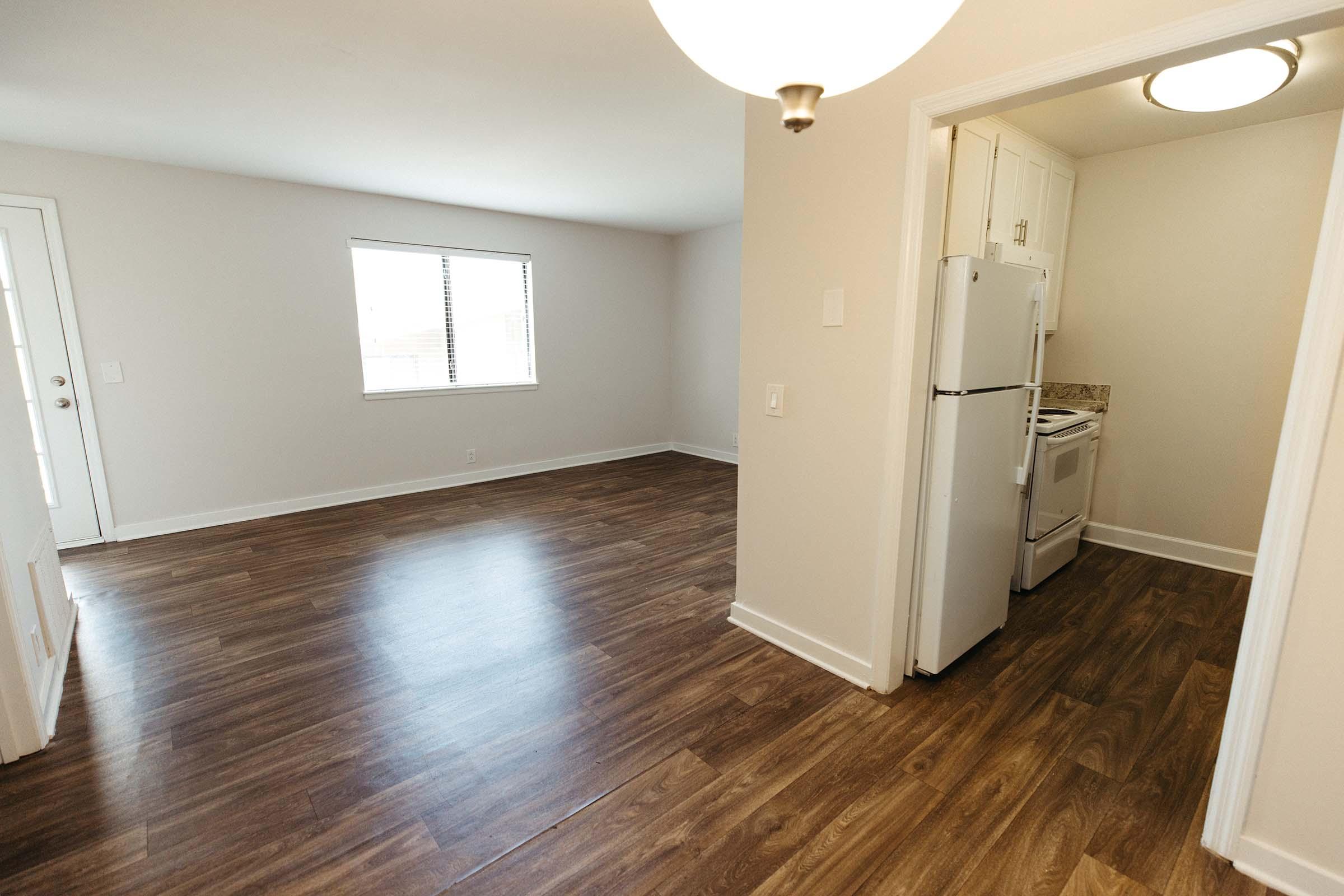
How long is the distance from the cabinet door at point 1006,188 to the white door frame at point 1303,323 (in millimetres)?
991

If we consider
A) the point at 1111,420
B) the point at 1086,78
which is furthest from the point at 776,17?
the point at 1111,420

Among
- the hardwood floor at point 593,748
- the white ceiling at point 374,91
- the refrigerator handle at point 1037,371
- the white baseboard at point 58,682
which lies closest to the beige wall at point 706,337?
the white ceiling at point 374,91

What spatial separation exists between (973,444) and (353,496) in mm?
4666

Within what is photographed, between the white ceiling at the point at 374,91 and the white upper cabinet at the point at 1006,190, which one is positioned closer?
the white ceiling at the point at 374,91

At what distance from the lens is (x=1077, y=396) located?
3.96 m

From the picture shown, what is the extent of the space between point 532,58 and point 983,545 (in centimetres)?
273

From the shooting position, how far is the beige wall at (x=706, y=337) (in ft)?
20.3

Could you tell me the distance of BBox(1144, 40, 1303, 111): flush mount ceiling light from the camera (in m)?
2.19

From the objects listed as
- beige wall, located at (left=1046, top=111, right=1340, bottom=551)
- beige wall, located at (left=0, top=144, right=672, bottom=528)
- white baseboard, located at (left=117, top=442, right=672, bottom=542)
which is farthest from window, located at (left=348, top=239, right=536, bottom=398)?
beige wall, located at (left=1046, top=111, right=1340, bottom=551)

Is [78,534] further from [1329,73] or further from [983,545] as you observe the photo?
[1329,73]

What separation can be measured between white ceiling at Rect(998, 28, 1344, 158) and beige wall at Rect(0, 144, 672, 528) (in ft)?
13.8

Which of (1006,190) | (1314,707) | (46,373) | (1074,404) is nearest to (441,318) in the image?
(46,373)

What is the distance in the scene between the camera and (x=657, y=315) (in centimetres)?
677

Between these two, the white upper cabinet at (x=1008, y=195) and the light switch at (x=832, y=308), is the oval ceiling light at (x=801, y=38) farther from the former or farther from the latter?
the white upper cabinet at (x=1008, y=195)
